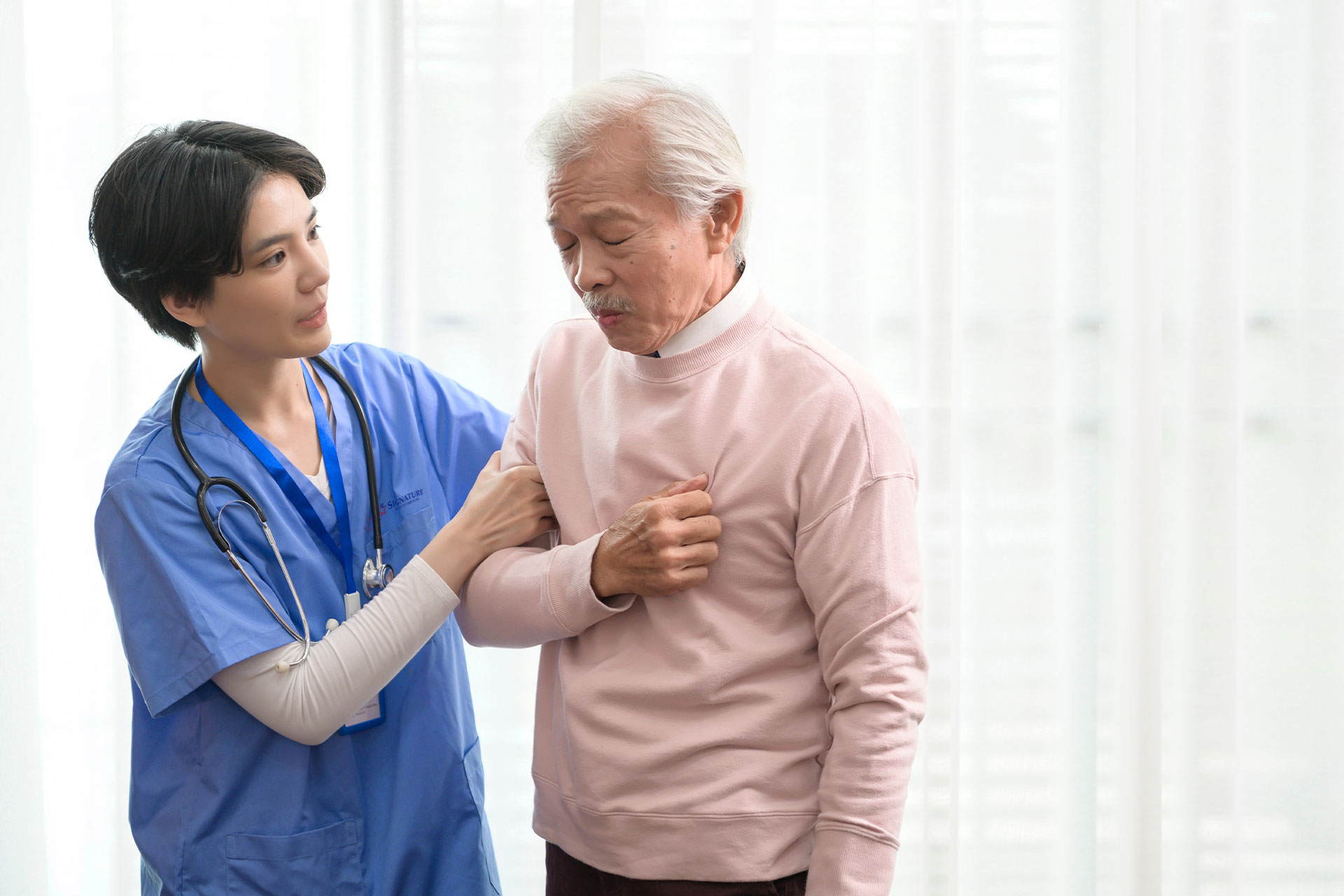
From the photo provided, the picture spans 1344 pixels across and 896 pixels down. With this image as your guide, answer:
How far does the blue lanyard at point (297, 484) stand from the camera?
1.36 metres

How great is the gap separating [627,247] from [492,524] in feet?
1.40

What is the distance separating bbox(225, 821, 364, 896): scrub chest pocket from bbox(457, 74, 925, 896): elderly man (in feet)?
1.17

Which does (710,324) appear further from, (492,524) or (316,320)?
(316,320)

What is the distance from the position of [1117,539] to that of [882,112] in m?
0.91

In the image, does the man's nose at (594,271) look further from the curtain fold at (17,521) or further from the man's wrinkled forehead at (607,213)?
the curtain fold at (17,521)

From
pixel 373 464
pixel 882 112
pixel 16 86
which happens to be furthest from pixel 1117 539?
pixel 16 86

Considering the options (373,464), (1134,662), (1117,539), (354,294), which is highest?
(354,294)

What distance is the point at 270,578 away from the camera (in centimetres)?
132

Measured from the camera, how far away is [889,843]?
1049mm

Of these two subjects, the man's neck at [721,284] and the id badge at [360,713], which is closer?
the man's neck at [721,284]

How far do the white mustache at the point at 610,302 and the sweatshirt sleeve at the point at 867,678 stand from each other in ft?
1.05

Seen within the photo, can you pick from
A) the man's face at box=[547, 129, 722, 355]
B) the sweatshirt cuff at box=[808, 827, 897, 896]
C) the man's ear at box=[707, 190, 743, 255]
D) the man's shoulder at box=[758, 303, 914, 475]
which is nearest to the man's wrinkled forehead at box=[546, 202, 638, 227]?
the man's face at box=[547, 129, 722, 355]

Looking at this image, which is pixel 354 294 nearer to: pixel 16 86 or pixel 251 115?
pixel 251 115

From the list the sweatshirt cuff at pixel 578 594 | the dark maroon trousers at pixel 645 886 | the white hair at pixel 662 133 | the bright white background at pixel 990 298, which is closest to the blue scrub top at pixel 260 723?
the dark maroon trousers at pixel 645 886
